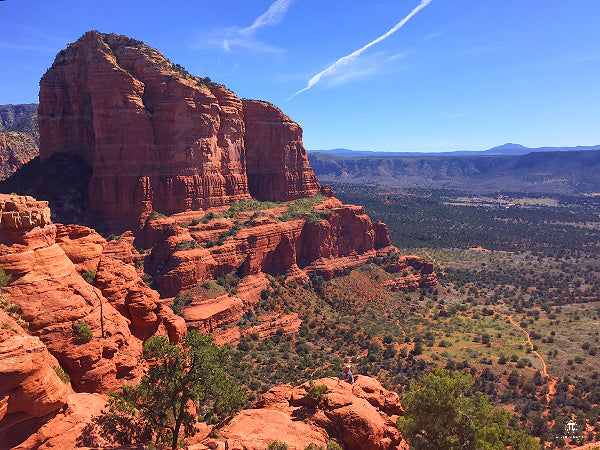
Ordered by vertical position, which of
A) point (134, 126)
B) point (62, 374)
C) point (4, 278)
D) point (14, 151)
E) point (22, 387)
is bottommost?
point (62, 374)

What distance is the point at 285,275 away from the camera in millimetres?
61188

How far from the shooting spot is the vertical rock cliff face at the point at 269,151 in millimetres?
72188

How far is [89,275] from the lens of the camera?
23594 mm

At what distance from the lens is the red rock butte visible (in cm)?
5128

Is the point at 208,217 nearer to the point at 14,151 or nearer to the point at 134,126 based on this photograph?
the point at 134,126

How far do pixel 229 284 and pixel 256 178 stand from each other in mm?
26912

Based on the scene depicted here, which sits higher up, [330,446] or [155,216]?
[155,216]

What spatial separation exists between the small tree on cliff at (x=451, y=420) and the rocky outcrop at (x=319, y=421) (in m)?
2.30

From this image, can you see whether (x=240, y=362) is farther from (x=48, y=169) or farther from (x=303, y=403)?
(x=48, y=169)

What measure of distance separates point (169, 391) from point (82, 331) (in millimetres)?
5312

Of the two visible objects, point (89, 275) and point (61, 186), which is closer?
point (89, 275)

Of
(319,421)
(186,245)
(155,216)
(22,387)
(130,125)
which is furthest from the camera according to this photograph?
(155,216)

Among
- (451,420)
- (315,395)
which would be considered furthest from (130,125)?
(451,420)

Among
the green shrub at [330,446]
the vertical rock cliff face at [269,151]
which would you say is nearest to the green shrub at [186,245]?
the vertical rock cliff face at [269,151]
